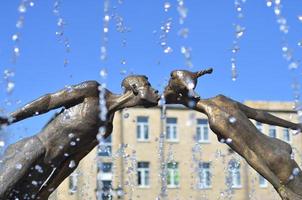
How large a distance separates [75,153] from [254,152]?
200 cm

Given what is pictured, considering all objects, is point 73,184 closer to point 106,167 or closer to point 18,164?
point 106,167

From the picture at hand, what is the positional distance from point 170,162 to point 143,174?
1490 millimetres

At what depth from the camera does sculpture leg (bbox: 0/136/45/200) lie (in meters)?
7.45

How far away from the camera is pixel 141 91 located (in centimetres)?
838

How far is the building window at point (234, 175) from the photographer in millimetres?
34344

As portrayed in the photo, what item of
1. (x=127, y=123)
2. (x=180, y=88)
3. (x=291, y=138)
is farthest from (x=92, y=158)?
(x=180, y=88)

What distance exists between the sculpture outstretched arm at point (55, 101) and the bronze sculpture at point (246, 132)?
104 cm

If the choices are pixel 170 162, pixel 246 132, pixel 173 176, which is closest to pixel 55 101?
pixel 246 132

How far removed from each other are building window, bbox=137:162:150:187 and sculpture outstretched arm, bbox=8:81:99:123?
26297 mm

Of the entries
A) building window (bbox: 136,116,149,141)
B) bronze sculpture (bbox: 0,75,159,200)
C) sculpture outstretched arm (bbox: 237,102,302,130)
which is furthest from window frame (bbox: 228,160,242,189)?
bronze sculpture (bbox: 0,75,159,200)

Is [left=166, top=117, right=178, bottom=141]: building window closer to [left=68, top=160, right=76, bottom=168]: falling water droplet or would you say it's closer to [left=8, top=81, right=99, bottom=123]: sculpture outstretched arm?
[left=68, top=160, right=76, bottom=168]: falling water droplet

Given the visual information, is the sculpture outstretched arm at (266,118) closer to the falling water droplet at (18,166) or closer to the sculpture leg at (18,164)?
the sculpture leg at (18,164)

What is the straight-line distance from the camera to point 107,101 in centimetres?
838

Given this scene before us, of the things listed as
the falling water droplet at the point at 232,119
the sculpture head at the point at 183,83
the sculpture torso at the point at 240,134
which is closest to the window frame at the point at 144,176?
the sculpture head at the point at 183,83
